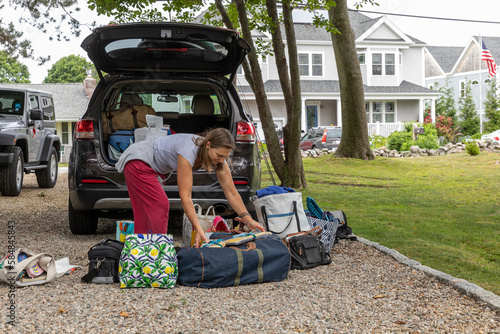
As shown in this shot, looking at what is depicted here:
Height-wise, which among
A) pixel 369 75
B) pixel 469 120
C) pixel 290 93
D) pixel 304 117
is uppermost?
pixel 369 75

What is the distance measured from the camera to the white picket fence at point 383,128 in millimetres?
28641

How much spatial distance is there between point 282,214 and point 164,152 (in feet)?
4.41

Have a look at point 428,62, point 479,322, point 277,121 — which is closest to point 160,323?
point 479,322

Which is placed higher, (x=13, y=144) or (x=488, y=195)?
(x=13, y=144)

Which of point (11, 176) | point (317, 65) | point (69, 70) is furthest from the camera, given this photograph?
point (69, 70)

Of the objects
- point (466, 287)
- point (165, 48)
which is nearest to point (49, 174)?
point (165, 48)

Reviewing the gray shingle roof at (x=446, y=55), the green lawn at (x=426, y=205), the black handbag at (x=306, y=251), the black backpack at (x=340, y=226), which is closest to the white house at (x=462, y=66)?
the gray shingle roof at (x=446, y=55)

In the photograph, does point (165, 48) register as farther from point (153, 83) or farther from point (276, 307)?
point (276, 307)

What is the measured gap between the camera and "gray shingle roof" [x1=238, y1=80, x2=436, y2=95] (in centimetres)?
2978

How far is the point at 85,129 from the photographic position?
19.3 ft

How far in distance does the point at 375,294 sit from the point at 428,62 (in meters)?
48.1

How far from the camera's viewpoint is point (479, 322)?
143 inches

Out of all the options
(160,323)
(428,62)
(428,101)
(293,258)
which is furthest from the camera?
(428,62)

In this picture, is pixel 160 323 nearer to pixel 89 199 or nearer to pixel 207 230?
pixel 207 230
